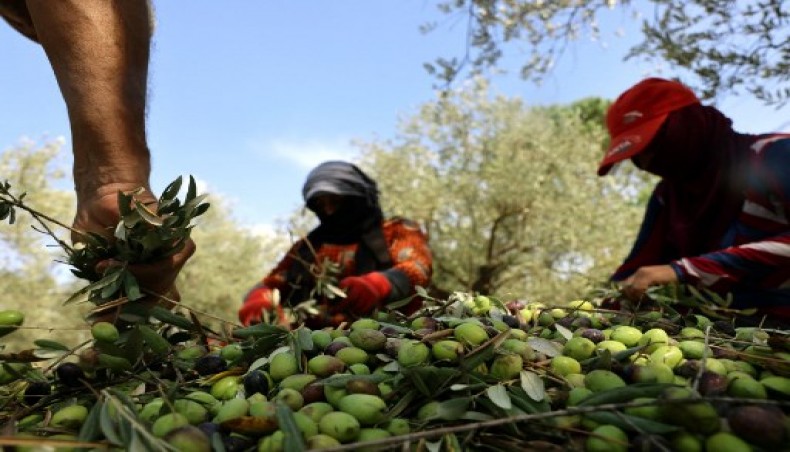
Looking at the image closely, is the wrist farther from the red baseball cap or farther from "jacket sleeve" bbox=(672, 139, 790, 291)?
the red baseball cap

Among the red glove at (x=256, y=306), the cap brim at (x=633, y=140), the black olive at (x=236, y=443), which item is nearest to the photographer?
the black olive at (x=236, y=443)

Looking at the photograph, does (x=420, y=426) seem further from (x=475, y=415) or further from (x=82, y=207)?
(x=82, y=207)

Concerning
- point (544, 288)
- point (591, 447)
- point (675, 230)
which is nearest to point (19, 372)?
point (591, 447)

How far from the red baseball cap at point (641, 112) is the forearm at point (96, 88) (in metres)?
2.78

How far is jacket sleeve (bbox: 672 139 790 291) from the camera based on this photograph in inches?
114

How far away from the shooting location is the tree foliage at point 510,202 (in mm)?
15805

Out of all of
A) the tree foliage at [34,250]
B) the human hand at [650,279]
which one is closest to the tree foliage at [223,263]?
the tree foliage at [34,250]

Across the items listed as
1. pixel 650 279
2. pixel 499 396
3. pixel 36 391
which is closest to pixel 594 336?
pixel 499 396

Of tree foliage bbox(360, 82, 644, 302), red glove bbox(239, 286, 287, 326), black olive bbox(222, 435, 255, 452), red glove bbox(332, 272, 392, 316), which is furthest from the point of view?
tree foliage bbox(360, 82, 644, 302)

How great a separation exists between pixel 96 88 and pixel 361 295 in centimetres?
271

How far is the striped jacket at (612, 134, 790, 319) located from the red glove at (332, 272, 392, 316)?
1982mm

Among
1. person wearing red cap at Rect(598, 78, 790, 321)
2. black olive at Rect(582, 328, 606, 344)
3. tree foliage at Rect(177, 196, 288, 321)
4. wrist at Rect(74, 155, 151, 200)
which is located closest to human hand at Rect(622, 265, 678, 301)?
person wearing red cap at Rect(598, 78, 790, 321)

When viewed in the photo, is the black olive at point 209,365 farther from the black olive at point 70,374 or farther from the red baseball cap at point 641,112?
the red baseball cap at point 641,112

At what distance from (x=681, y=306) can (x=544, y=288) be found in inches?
527
